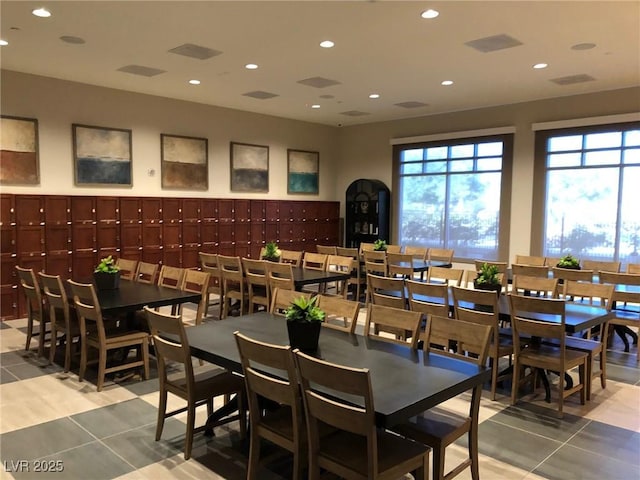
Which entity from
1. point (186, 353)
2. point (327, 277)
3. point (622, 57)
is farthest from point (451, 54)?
point (186, 353)

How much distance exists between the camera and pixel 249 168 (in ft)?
32.9

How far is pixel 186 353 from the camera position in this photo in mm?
2887

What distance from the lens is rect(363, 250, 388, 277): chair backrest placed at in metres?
6.68

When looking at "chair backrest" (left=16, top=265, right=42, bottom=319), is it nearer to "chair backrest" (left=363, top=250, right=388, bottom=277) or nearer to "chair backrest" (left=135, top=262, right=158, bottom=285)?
"chair backrest" (left=135, top=262, right=158, bottom=285)

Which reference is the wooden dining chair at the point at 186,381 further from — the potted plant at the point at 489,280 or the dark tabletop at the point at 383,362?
the potted plant at the point at 489,280

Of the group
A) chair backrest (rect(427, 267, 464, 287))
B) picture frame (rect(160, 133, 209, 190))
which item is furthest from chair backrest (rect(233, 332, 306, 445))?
picture frame (rect(160, 133, 209, 190))

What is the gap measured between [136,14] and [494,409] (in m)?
4.91

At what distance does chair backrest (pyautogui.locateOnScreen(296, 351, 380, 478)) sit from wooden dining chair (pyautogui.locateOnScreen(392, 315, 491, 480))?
485 millimetres

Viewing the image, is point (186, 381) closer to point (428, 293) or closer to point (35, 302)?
point (428, 293)

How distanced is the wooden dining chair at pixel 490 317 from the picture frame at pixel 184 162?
6.14 meters

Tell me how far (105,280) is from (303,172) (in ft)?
22.3

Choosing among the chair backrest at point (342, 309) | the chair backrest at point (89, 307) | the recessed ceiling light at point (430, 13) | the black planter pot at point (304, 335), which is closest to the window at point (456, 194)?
the recessed ceiling light at point (430, 13)

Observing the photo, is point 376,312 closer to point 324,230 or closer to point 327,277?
point 327,277

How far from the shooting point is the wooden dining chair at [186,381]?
291 centimetres
